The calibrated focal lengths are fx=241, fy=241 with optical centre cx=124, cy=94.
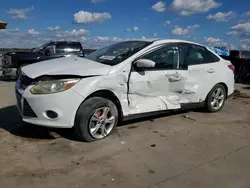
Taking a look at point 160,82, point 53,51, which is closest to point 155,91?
point 160,82

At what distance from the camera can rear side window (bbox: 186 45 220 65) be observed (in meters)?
4.75

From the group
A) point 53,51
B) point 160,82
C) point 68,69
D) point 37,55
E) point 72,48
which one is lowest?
point 160,82

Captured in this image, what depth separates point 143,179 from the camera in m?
2.72

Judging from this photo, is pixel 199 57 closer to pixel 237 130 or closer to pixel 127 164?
pixel 237 130

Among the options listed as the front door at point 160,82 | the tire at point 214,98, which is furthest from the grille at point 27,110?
the tire at point 214,98

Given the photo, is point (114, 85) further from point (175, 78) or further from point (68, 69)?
A: point (175, 78)

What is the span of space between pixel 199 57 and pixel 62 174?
11.6 feet

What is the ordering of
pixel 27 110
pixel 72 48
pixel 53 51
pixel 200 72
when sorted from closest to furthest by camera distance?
pixel 27 110, pixel 200 72, pixel 53 51, pixel 72 48

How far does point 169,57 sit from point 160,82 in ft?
1.81

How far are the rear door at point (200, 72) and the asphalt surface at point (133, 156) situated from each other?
1.98 ft

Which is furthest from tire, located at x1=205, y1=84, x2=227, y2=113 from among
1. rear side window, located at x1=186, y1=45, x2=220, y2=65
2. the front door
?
the front door

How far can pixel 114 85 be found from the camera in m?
3.65

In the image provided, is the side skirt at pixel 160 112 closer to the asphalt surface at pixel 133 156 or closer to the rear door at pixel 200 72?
the rear door at pixel 200 72

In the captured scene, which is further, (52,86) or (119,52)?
(119,52)
